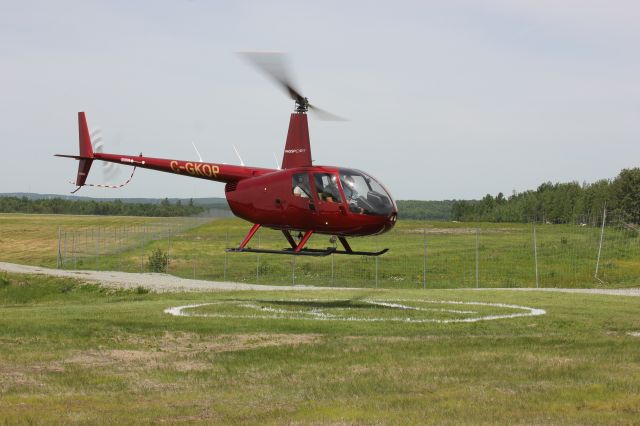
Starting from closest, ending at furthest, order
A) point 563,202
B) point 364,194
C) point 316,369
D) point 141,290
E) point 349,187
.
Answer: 1. point 316,369
2. point 364,194
3. point 349,187
4. point 141,290
5. point 563,202

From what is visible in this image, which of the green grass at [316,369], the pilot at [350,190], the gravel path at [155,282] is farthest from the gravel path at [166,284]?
the pilot at [350,190]

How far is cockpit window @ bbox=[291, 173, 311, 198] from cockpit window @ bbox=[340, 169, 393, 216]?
1159 mm

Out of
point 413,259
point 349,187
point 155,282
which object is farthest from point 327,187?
point 413,259

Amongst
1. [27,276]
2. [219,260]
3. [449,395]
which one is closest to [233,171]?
[449,395]

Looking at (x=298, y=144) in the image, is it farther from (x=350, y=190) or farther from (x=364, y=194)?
(x=364, y=194)

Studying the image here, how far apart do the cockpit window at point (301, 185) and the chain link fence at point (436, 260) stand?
2165 centimetres

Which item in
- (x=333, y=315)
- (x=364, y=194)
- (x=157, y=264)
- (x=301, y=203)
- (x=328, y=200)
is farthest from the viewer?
(x=157, y=264)

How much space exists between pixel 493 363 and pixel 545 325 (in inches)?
311

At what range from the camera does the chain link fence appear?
5250 centimetres

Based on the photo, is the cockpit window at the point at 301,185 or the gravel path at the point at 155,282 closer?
the cockpit window at the point at 301,185

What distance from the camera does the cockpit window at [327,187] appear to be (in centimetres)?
2645

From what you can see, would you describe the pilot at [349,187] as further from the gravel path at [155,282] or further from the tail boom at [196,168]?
the gravel path at [155,282]

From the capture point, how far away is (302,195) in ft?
88.8

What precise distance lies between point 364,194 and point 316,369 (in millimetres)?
8691
